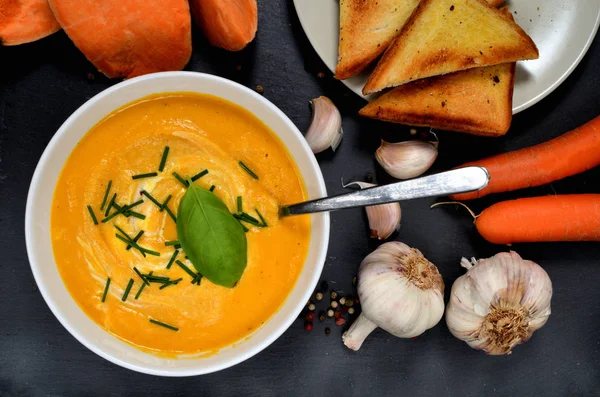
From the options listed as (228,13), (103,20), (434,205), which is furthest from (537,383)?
(103,20)

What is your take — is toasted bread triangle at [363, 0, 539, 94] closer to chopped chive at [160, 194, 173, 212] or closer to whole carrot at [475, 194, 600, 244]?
whole carrot at [475, 194, 600, 244]

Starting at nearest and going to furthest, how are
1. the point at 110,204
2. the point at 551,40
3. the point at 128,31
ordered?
the point at 110,204 < the point at 128,31 < the point at 551,40

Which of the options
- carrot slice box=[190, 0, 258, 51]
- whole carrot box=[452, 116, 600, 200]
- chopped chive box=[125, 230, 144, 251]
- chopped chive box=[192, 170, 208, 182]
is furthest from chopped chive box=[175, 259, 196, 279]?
whole carrot box=[452, 116, 600, 200]

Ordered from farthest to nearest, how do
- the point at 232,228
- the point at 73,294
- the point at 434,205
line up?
the point at 434,205 < the point at 73,294 < the point at 232,228

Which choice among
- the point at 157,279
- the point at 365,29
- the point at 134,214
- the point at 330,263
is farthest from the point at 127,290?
the point at 365,29

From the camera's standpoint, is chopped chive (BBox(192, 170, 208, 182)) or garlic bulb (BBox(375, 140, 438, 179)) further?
garlic bulb (BBox(375, 140, 438, 179))

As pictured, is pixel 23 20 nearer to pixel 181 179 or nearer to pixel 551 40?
pixel 181 179

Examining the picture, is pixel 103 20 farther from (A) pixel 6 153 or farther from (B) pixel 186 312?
(B) pixel 186 312
